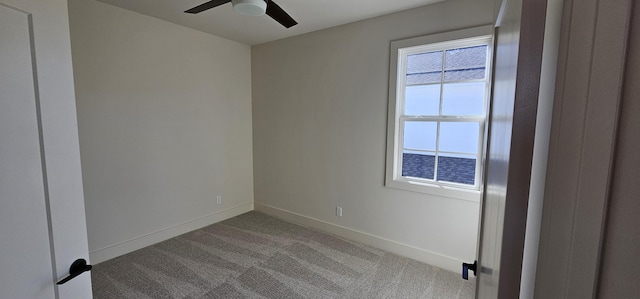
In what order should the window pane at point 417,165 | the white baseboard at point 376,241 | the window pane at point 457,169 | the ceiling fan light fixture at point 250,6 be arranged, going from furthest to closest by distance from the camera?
1. the window pane at point 417,165
2. the white baseboard at point 376,241
3. the window pane at point 457,169
4. the ceiling fan light fixture at point 250,6

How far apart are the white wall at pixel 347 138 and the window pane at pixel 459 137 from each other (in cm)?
50

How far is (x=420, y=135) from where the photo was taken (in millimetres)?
2689

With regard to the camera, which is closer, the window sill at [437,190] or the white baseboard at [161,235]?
the window sill at [437,190]

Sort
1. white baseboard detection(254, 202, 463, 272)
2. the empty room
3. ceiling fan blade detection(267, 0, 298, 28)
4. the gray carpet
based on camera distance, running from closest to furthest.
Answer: the empty room
ceiling fan blade detection(267, 0, 298, 28)
the gray carpet
white baseboard detection(254, 202, 463, 272)

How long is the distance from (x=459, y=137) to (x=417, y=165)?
50cm

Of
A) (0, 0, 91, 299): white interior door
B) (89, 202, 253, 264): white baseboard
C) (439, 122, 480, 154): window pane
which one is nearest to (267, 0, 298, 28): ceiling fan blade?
(0, 0, 91, 299): white interior door

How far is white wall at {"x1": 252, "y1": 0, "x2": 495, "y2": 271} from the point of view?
2.51 m

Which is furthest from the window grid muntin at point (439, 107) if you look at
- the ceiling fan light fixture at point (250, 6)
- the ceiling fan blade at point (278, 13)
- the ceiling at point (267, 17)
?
the ceiling fan light fixture at point (250, 6)

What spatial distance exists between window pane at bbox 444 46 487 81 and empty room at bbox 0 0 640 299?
1 centimetres

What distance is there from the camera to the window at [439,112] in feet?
7.69

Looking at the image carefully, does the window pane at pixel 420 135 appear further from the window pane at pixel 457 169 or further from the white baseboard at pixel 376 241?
the white baseboard at pixel 376 241

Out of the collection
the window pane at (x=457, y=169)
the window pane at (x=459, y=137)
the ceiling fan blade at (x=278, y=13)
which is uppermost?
the ceiling fan blade at (x=278, y=13)

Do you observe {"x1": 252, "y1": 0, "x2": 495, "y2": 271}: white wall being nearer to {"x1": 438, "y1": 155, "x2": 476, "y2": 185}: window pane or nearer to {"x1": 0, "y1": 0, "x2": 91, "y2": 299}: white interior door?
{"x1": 438, "y1": 155, "x2": 476, "y2": 185}: window pane

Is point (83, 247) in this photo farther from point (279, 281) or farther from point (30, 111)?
point (279, 281)
